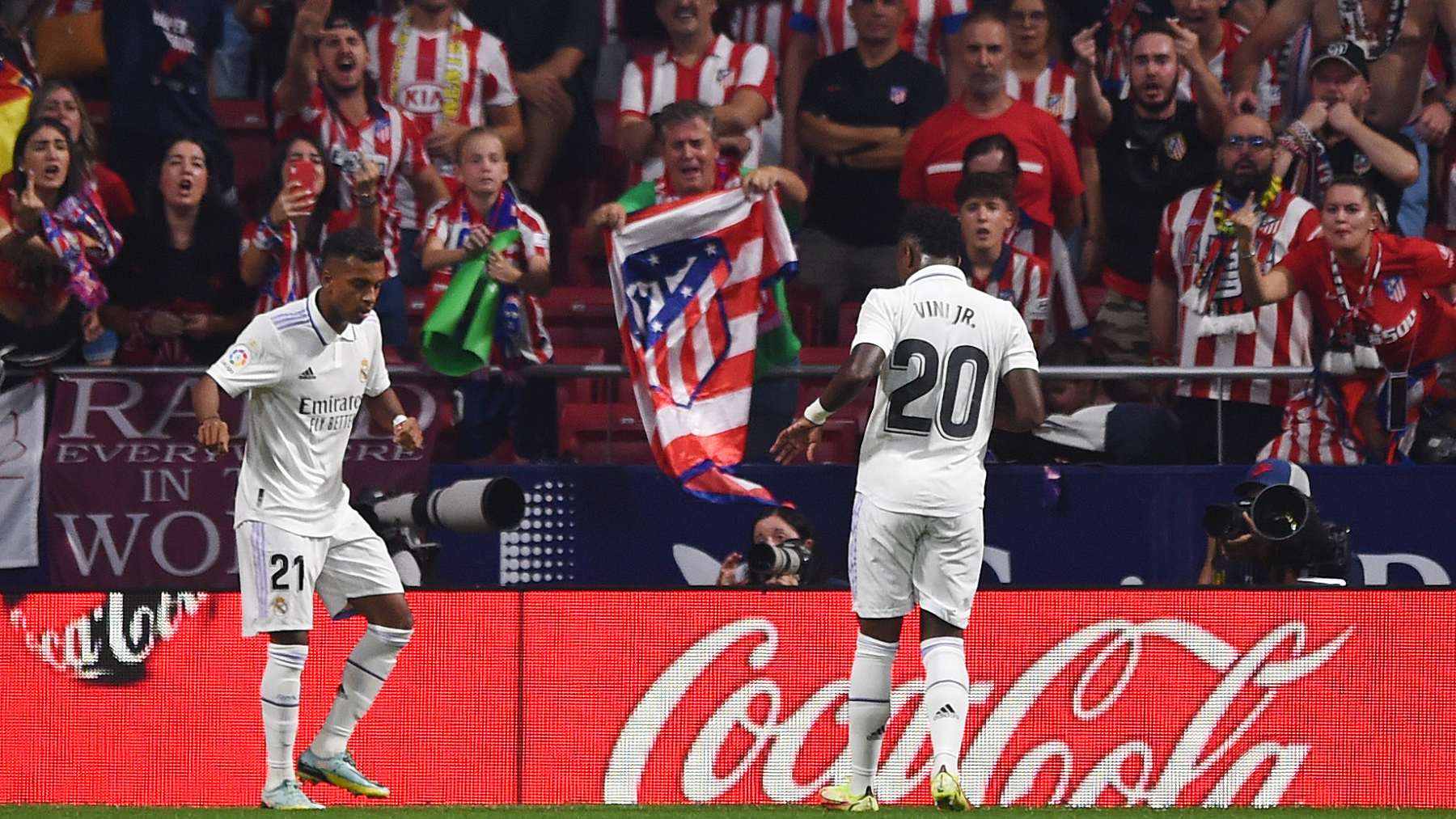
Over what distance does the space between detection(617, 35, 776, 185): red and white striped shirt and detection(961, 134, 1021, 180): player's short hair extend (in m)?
1.11

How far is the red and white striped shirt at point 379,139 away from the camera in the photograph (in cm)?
1027

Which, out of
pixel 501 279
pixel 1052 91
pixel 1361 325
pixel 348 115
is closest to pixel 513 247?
pixel 501 279

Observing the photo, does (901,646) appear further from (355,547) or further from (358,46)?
(358,46)

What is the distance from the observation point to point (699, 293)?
9.62 meters

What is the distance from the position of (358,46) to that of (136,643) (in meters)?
3.70

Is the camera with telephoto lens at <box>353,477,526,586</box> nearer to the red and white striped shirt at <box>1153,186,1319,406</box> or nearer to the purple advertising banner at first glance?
the purple advertising banner

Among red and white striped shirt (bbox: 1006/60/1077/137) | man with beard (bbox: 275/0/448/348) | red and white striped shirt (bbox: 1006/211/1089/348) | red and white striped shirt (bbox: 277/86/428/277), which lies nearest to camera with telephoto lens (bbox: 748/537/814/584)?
red and white striped shirt (bbox: 1006/211/1089/348)

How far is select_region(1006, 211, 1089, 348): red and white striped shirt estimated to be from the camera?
10.1 meters

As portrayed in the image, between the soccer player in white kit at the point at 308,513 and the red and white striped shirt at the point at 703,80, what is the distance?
3537mm

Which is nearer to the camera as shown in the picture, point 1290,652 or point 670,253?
point 1290,652

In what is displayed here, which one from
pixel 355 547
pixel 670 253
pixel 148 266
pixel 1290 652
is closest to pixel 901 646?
pixel 1290 652

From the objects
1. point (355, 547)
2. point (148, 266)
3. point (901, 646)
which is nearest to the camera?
point (355, 547)

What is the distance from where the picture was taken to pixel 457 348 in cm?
934

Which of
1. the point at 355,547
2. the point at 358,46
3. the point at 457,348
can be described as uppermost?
the point at 358,46
